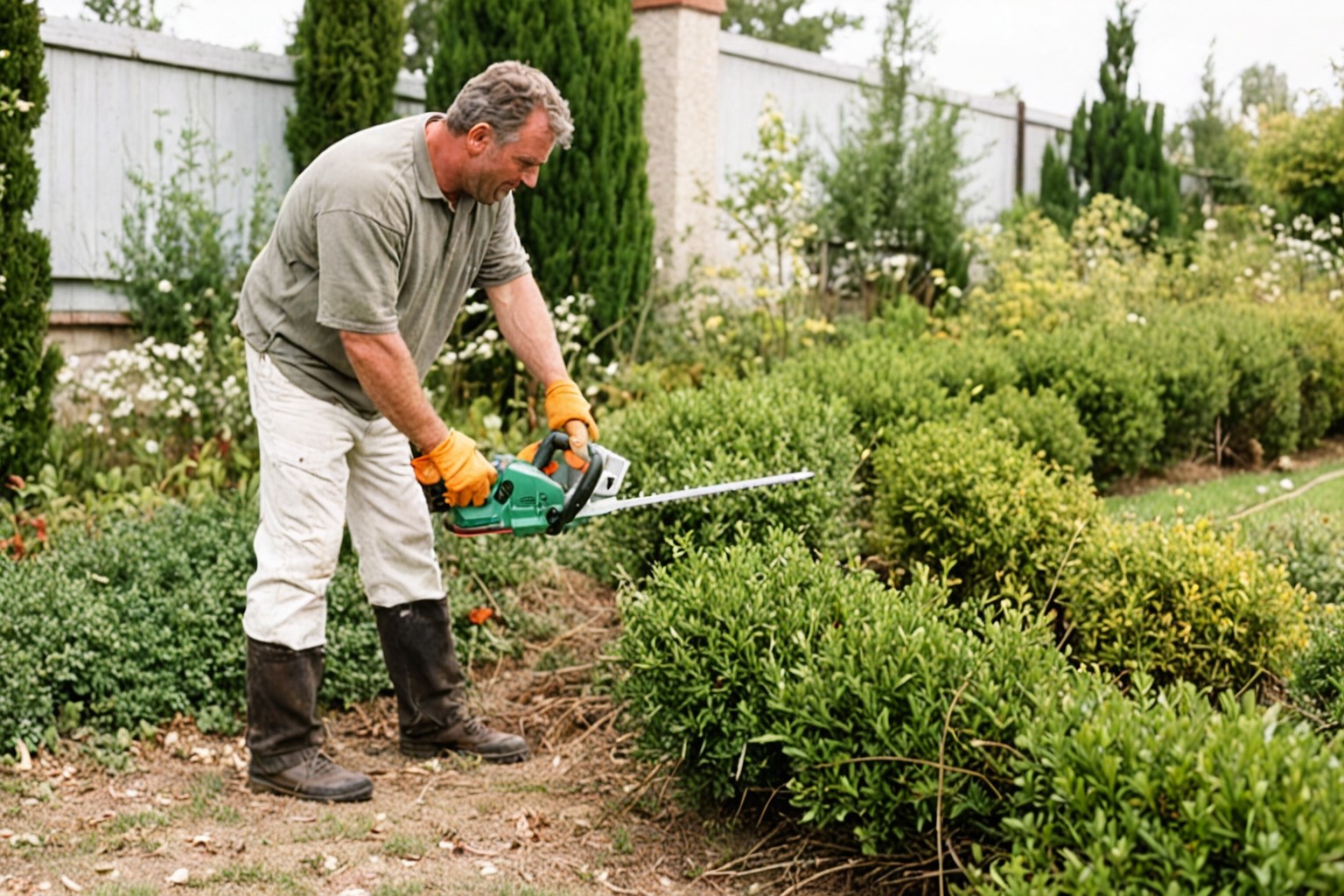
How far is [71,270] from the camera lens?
6.91 m

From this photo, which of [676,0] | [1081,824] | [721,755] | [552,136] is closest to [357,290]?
[552,136]

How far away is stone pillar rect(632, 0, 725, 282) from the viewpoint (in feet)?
29.5

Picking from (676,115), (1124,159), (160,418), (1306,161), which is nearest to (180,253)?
(160,418)

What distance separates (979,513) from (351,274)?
7.37 feet

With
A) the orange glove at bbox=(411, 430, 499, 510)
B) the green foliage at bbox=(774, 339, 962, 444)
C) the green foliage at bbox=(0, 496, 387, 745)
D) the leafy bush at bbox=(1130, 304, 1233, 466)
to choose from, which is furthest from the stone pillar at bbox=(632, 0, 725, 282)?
the orange glove at bbox=(411, 430, 499, 510)

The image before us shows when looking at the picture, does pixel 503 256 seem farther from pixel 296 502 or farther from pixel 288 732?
pixel 288 732

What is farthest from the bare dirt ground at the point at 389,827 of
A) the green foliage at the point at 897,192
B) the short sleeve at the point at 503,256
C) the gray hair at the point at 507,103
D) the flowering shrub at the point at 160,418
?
the green foliage at the point at 897,192

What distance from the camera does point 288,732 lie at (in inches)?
154

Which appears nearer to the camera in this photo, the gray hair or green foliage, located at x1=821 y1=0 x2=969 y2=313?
the gray hair

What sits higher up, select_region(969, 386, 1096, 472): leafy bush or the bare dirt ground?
select_region(969, 386, 1096, 472): leafy bush

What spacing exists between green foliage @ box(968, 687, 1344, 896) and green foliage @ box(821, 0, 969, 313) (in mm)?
7984

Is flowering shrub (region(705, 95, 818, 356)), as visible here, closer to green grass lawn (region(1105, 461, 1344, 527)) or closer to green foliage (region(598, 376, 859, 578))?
green grass lawn (region(1105, 461, 1344, 527))

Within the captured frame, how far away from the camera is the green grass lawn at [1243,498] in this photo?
646cm

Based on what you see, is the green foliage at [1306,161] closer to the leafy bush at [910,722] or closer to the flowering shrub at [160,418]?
the flowering shrub at [160,418]
